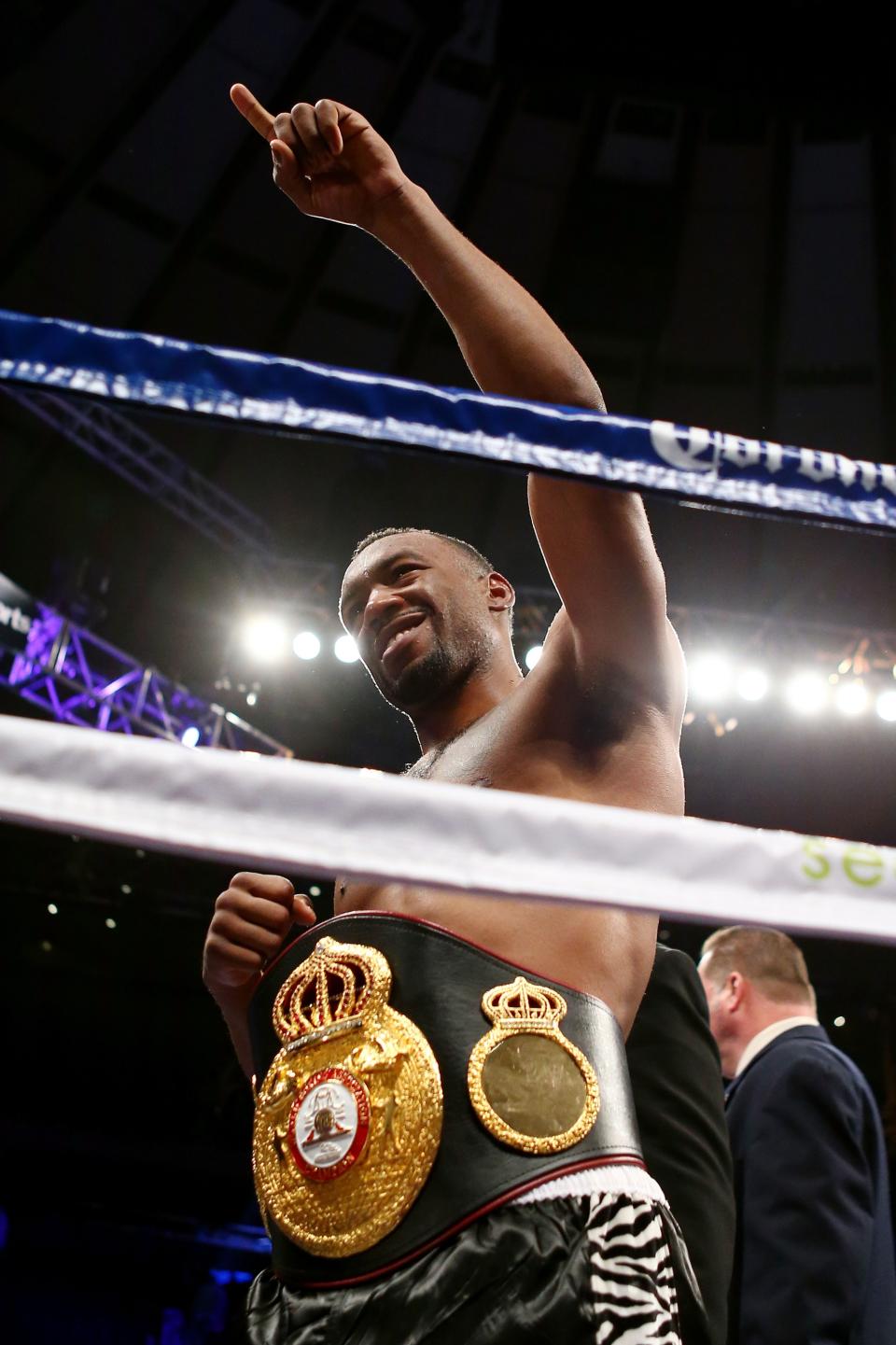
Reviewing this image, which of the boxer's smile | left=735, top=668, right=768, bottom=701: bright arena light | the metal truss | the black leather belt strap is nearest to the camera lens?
the black leather belt strap

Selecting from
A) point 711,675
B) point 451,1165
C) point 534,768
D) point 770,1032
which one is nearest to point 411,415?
point 534,768

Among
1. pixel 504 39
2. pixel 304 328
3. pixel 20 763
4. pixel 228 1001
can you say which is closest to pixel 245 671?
pixel 304 328

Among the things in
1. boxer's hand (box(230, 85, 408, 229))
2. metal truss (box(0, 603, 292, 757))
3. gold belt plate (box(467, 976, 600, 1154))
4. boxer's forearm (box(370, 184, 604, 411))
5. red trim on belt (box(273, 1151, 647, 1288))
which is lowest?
red trim on belt (box(273, 1151, 647, 1288))

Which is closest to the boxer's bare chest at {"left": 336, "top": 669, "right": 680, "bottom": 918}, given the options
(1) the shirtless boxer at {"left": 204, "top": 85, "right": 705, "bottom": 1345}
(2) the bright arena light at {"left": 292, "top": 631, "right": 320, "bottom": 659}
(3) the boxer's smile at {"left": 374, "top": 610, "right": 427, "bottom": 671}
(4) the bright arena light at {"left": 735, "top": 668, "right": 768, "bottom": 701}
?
(1) the shirtless boxer at {"left": 204, "top": 85, "right": 705, "bottom": 1345}

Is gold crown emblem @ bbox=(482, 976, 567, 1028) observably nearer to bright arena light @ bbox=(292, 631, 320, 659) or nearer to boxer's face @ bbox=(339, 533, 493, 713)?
boxer's face @ bbox=(339, 533, 493, 713)

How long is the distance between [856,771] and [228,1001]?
6.13 meters

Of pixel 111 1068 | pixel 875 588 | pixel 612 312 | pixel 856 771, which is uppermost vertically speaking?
pixel 612 312

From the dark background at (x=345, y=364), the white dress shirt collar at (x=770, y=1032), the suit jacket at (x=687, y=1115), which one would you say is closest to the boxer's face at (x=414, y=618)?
the suit jacket at (x=687, y=1115)

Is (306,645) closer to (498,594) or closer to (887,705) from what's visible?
(887,705)

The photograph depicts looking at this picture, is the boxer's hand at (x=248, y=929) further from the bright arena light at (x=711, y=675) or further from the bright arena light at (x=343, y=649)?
the bright arena light at (x=343, y=649)

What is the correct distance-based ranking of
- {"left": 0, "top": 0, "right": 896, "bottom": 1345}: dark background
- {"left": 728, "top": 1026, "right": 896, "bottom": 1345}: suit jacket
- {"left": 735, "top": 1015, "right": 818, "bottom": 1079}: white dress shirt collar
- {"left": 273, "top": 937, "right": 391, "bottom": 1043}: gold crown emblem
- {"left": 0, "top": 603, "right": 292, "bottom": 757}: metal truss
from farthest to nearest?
{"left": 0, "top": 603, "right": 292, "bottom": 757}: metal truss, {"left": 0, "top": 0, "right": 896, "bottom": 1345}: dark background, {"left": 735, "top": 1015, "right": 818, "bottom": 1079}: white dress shirt collar, {"left": 728, "top": 1026, "right": 896, "bottom": 1345}: suit jacket, {"left": 273, "top": 937, "right": 391, "bottom": 1043}: gold crown emblem

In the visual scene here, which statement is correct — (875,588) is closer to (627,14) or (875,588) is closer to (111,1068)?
(627,14)

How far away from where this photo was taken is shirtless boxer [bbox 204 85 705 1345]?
70 cm

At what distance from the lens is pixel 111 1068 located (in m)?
6.75
